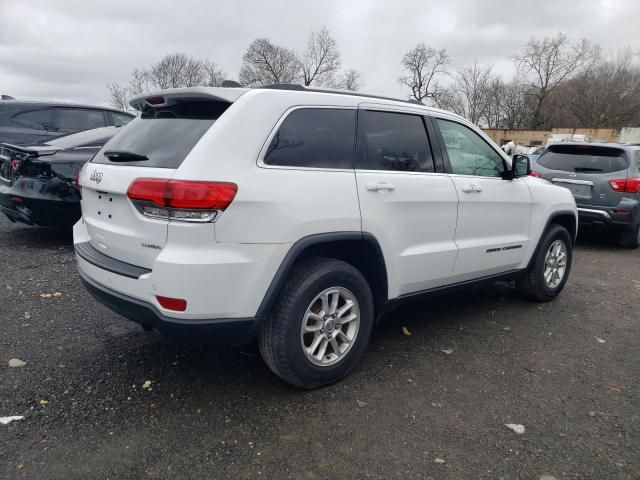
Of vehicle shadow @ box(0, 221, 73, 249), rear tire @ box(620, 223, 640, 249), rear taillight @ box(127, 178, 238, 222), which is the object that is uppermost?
rear taillight @ box(127, 178, 238, 222)

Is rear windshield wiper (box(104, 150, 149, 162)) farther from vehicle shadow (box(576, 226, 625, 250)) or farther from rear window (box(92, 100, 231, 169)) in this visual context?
vehicle shadow (box(576, 226, 625, 250))

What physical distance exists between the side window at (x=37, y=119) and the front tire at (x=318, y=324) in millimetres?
7123

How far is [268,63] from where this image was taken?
5900 centimetres

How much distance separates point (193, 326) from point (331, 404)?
3.29 feet

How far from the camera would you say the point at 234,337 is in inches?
102

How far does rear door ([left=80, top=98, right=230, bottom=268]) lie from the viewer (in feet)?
8.37

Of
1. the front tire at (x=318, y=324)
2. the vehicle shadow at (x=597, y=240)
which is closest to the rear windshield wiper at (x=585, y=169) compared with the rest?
the vehicle shadow at (x=597, y=240)

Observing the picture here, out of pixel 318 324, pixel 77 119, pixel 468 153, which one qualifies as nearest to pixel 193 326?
pixel 318 324

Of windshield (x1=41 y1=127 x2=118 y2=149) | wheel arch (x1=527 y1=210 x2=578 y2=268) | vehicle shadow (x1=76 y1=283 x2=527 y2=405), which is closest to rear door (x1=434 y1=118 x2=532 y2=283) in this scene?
wheel arch (x1=527 y1=210 x2=578 y2=268)

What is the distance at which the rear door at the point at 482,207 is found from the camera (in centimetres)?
377

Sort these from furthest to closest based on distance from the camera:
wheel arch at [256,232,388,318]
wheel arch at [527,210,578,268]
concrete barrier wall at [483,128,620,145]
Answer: concrete barrier wall at [483,128,620,145] < wheel arch at [527,210,578,268] < wheel arch at [256,232,388,318]

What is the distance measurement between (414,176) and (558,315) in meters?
2.36

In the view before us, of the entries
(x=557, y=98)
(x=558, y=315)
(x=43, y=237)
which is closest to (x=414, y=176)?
(x=558, y=315)

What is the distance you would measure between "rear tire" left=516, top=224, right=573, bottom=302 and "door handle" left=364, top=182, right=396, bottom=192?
7.29 feet
